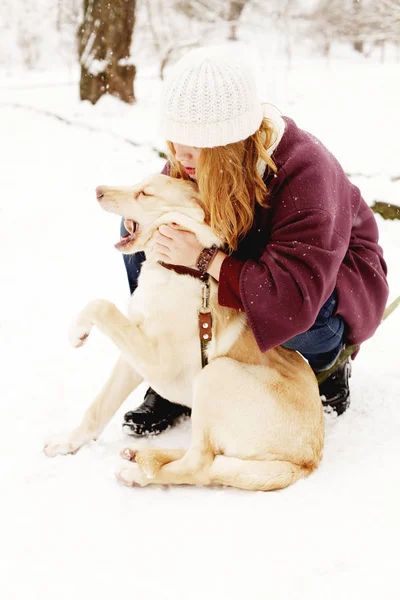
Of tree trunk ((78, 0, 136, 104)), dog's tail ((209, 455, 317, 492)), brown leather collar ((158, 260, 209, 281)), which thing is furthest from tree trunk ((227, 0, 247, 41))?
dog's tail ((209, 455, 317, 492))

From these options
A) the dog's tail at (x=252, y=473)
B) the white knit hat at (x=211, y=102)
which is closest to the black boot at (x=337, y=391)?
the dog's tail at (x=252, y=473)

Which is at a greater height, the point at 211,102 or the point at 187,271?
the point at 211,102

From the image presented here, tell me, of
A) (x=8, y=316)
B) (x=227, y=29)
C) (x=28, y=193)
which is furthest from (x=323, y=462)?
(x=227, y=29)

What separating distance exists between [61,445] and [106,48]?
6.22 metres

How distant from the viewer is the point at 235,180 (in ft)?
6.42

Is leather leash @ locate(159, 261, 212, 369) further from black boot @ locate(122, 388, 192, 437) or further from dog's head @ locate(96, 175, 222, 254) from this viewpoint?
black boot @ locate(122, 388, 192, 437)

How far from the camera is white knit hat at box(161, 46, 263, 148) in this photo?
1849mm

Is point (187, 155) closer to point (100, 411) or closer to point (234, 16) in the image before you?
point (100, 411)

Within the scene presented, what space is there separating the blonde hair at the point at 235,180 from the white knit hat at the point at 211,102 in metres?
0.09

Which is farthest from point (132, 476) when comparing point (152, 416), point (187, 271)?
point (187, 271)

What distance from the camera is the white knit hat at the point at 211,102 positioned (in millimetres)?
1849

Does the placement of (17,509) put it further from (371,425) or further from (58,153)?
(58,153)

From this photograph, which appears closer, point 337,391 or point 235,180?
point 235,180

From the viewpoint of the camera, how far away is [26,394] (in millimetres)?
2586
